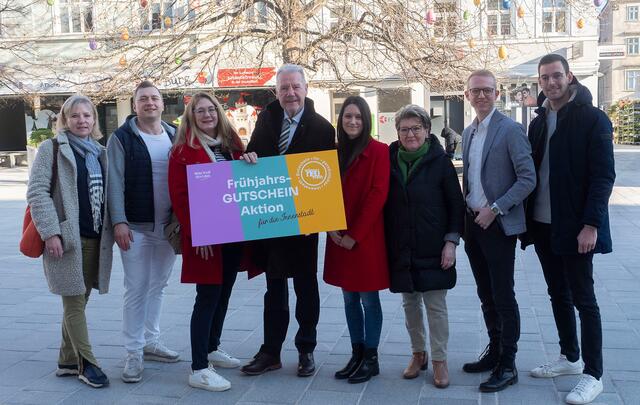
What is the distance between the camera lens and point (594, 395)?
411cm

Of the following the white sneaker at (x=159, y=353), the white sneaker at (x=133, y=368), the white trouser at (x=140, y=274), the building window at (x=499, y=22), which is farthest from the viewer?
the building window at (x=499, y=22)

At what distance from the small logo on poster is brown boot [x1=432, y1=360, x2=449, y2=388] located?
1.37 meters

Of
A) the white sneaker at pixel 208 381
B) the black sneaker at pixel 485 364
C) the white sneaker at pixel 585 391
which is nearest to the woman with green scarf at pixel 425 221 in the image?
the black sneaker at pixel 485 364

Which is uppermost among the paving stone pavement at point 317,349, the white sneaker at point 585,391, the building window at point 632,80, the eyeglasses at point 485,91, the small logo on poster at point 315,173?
the building window at point 632,80

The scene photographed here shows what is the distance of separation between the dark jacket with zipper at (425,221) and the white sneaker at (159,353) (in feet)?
5.83

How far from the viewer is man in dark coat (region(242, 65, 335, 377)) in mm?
4555

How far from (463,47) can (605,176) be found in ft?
32.4

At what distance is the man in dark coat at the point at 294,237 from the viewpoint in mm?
4555

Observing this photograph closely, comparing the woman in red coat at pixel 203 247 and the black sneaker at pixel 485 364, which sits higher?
the woman in red coat at pixel 203 247

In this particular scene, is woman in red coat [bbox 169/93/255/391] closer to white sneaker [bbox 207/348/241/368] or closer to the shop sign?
white sneaker [bbox 207/348/241/368]

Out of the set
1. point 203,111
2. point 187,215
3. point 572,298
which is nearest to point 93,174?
point 187,215

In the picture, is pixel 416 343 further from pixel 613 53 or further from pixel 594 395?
pixel 613 53

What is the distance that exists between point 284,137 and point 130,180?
1.07 meters

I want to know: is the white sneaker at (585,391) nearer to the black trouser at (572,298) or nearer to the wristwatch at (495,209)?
the black trouser at (572,298)
